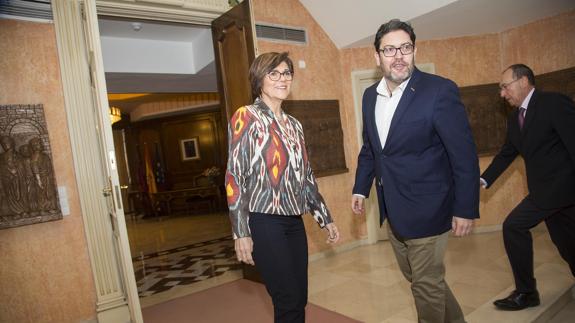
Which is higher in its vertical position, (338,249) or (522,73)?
(522,73)

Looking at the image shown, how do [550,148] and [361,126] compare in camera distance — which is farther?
[361,126]

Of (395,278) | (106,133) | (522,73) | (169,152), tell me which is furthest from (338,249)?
(169,152)

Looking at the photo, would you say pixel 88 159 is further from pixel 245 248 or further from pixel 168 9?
pixel 245 248

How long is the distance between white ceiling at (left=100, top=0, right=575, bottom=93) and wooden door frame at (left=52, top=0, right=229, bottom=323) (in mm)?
748

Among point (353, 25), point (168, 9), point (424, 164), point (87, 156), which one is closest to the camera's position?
point (424, 164)

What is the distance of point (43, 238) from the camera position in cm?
305

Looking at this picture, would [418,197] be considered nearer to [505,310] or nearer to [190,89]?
[505,310]

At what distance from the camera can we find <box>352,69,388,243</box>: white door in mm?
4945

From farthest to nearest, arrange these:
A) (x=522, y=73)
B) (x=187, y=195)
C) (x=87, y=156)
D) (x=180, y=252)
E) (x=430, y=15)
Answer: (x=187, y=195) → (x=180, y=252) → (x=430, y=15) → (x=87, y=156) → (x=522, y=73)

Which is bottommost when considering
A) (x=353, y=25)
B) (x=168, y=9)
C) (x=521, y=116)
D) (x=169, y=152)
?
(x=521, y=116)

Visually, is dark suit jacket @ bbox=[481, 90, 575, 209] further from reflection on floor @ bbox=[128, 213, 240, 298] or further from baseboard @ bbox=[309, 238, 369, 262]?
reflection on floor @ bbox=[128, 213, 240, 298]

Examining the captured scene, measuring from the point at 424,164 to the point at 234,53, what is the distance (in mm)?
2565

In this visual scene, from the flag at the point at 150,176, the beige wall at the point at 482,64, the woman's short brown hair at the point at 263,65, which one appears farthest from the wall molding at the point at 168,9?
the flag at the point at 150,176

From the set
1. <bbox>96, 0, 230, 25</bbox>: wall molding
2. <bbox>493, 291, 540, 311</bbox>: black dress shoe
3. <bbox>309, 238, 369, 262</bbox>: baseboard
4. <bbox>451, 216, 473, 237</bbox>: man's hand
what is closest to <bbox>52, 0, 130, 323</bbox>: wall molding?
<bbox>96, 0, 230, 25</bbox>: wall molding
